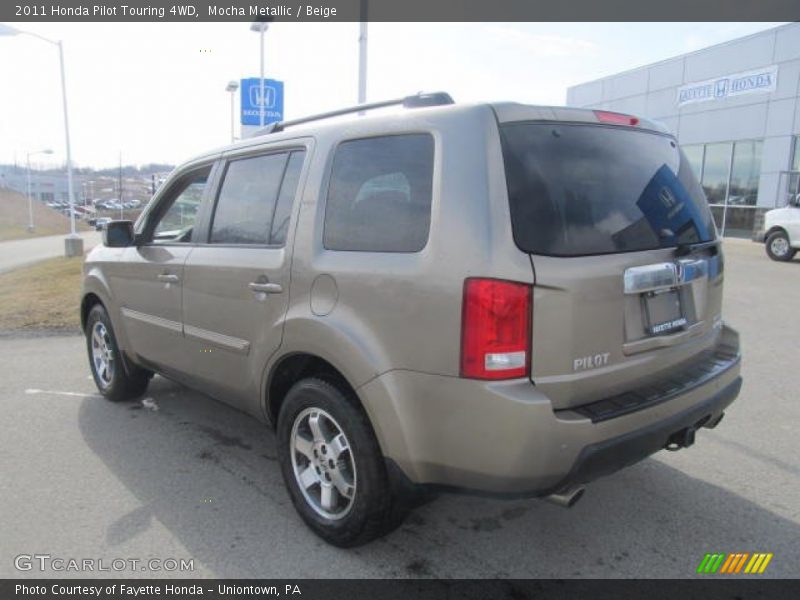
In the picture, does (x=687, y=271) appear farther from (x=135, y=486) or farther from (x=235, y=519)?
(x=135, y=486)

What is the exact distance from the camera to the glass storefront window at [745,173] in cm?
2036

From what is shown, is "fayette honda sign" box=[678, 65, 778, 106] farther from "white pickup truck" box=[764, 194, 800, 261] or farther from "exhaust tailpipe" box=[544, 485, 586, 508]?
"exhaust tailpipe" box=[544, 485, 586, 508]

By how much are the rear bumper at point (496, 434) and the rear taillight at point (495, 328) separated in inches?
2.4

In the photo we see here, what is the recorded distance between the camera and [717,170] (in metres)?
21.8

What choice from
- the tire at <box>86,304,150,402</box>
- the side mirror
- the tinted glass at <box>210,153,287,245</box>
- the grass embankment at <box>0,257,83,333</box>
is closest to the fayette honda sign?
the grass embankment at <box>0,257,83,333</box>

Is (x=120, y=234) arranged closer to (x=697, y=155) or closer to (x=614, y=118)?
(x=614, y=118)

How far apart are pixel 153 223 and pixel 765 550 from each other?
420 cm

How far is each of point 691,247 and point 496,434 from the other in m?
1.42

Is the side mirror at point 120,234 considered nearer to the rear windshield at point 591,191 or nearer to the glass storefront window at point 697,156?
the rear windshield at point 591,191

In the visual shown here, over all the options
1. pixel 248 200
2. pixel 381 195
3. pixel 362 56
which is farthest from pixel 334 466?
pixel 362 56

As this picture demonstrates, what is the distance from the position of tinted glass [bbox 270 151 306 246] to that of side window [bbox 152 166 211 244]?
95 centimetres

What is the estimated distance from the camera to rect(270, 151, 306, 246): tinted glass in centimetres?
316

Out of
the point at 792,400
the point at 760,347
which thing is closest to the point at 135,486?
the point at 792,400

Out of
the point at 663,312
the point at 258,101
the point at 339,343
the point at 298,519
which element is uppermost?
the point at 258,101
